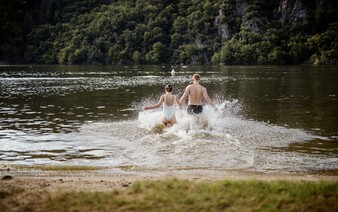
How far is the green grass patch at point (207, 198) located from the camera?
23.4ft

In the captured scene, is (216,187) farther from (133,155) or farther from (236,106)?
(236,106)

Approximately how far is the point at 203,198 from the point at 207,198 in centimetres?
7

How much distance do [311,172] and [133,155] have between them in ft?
19.4

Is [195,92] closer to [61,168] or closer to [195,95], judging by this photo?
[195,95]

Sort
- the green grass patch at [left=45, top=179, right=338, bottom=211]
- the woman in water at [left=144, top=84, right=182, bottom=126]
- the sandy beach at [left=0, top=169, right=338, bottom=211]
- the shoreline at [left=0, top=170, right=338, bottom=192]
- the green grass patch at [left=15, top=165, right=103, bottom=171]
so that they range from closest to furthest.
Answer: the green grass patch at [left=45, top=179, right=338, bottom=211]
the sandy beach at [left=0, top=169, right=338, bottom=211]
the shoreline at [left=0, top=170, right=338, bottom=192]
the green grass patch at [left=15, top=165, right=103, bottom=171]
the woman in water at [left=144, top=84, right=182, bottom=126]

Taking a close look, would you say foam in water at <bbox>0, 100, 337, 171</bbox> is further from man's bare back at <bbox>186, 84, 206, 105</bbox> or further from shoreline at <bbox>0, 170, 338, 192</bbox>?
shoreline at <bbox>0, 170, 338, 192</bbox>

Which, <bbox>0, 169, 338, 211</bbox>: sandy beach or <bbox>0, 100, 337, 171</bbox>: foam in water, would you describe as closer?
<bbox>0, 169, 338, 211</bbox>: sandy beach

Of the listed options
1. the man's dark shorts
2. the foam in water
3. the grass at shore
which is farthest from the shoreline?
the man's dark shorts

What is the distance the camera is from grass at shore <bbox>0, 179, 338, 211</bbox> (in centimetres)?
714

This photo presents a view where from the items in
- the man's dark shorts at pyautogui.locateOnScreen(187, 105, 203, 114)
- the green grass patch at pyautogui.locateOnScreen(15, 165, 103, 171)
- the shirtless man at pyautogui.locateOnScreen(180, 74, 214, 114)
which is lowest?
the green grass patch at pyautogui.locateOnScreen(15, 165, 103, 171)

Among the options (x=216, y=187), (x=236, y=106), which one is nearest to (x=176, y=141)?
(x=216, y=187)

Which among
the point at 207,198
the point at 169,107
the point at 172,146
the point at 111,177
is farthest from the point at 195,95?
Result: the point at 207,198

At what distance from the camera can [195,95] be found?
59.7 feet

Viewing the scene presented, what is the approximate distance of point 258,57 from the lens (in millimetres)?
157875
